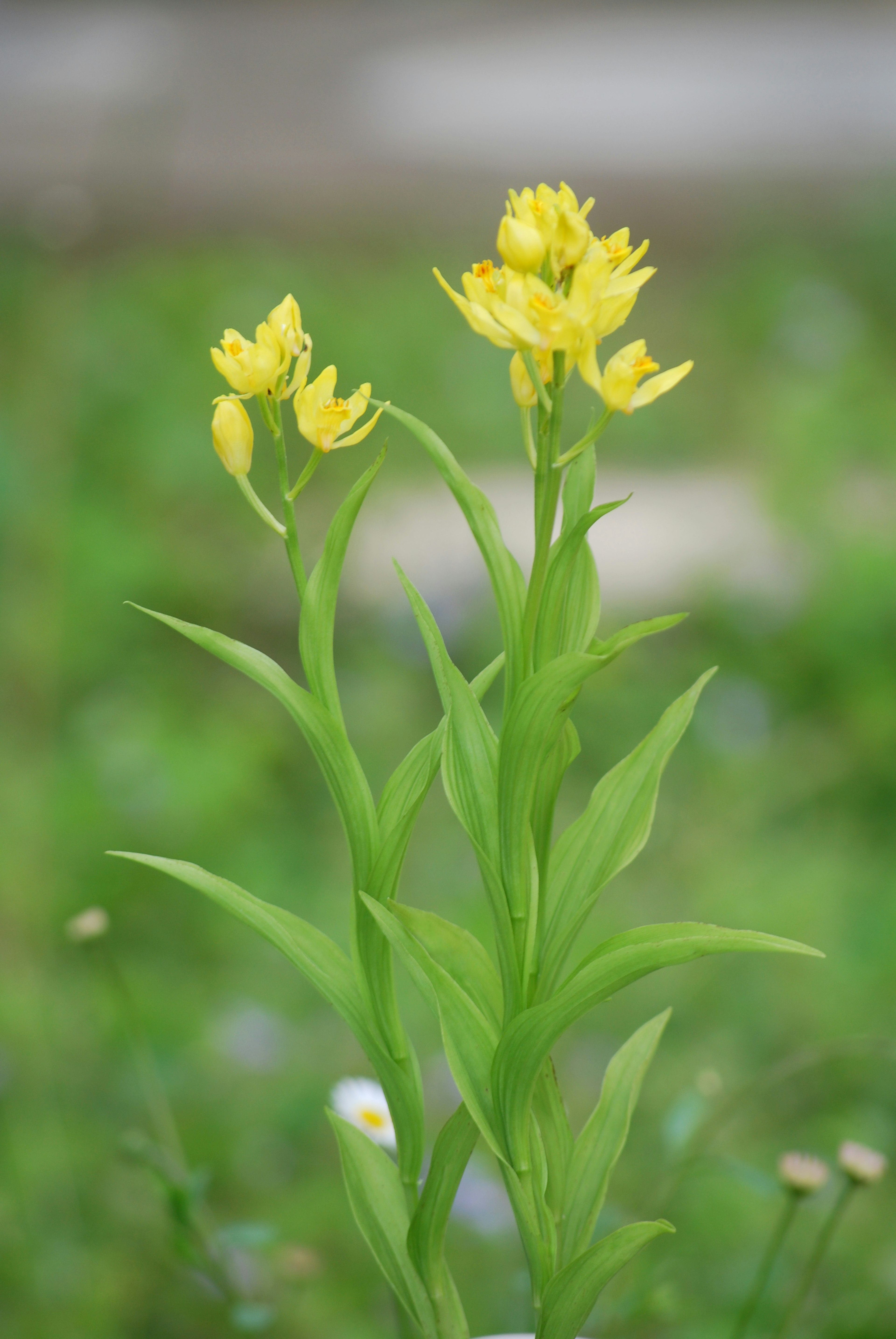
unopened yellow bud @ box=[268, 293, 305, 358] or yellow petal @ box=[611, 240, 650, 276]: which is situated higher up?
yellow petal @ box=[611, 240, 650, 276]

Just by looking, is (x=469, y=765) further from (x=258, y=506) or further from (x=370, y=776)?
(x=370, y=776)

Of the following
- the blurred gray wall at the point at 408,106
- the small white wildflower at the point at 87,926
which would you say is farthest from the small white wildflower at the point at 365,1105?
the blurred gray wall at the point at 408,106

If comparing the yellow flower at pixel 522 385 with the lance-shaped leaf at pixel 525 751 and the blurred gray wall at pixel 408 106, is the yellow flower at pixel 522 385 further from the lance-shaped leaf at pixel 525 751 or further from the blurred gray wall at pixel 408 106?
the blurred gray wall at pixel 408 106

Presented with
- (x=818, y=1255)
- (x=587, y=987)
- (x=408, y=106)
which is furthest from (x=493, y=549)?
(x=408, y=106)

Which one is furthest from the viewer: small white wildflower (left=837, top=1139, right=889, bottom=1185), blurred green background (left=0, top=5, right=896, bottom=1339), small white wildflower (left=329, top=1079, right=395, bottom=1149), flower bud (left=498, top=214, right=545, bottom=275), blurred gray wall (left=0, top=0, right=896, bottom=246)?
blurred gray wall (left=0, top=0, right=896, bottom=246)

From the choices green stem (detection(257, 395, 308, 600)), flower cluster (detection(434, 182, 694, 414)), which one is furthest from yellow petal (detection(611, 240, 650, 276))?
green stem (detection(257, 395, 308, 600))

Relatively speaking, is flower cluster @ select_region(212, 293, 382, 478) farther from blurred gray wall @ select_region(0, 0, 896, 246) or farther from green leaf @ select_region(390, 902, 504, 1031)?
blurred gray wall @ select_region(0, 0, 896, 246)
